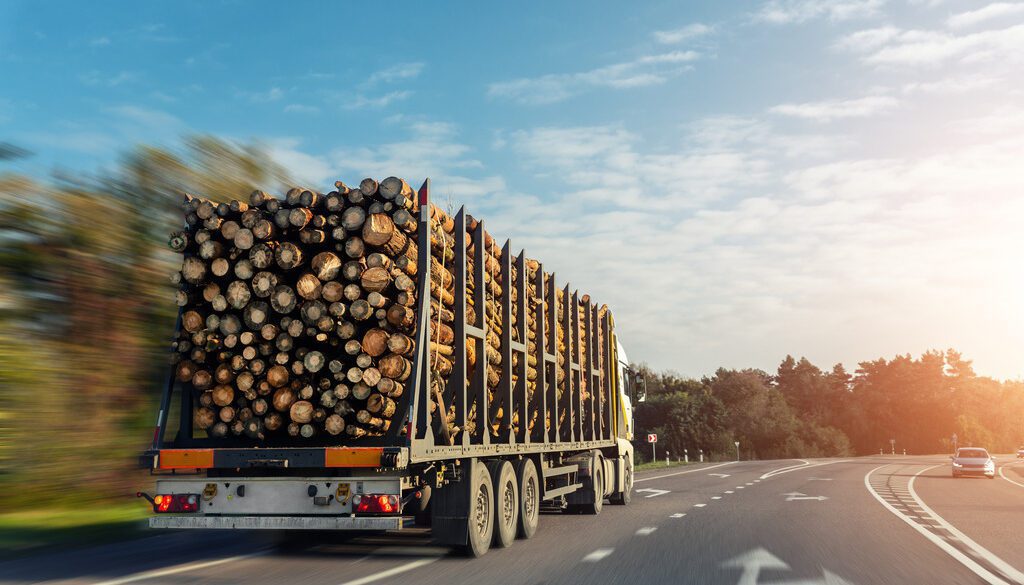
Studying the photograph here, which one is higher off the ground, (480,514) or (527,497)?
(527,497)

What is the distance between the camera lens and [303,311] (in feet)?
30.6

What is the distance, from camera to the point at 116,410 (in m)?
15.8

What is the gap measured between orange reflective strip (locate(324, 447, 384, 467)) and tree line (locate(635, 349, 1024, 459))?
8831 cm

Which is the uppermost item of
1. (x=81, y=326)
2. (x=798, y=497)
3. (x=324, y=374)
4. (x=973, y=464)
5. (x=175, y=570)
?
(x=81, y=326)

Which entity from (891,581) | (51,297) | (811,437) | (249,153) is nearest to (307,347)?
(891,581)

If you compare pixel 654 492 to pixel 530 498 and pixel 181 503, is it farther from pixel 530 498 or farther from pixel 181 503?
pixel 181 503

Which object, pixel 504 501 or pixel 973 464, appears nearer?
pixel 504 501

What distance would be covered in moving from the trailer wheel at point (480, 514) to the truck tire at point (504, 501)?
0.09 m

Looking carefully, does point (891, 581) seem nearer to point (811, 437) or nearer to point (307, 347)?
point (307, 347)

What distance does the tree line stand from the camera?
10275 cm

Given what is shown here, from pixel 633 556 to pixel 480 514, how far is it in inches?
65.6

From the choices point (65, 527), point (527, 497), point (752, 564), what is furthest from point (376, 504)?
point (65, 527)

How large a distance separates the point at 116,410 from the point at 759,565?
1085 cm

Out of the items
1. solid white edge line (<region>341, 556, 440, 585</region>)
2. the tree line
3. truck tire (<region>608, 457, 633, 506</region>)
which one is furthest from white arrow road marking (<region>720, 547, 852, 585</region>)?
the tree line
